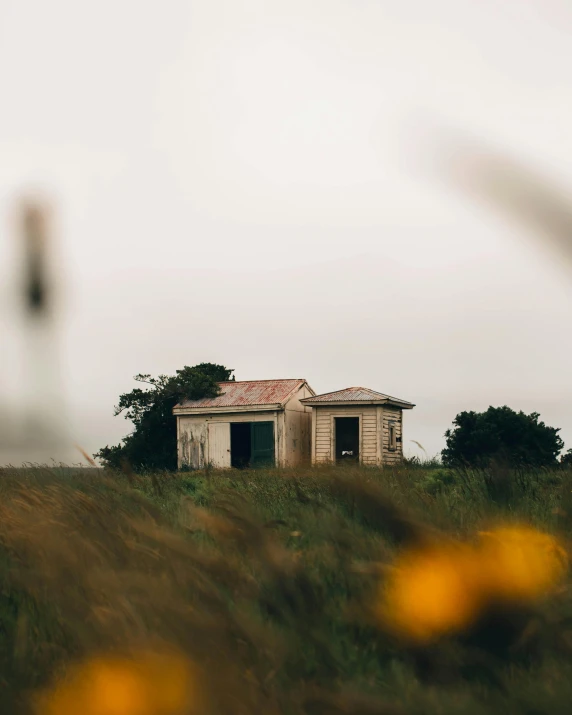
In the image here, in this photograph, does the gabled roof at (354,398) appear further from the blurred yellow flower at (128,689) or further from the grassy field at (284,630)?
the blurred yellow flower at (128,689)

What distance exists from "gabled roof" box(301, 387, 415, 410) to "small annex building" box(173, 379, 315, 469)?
0.65 metres

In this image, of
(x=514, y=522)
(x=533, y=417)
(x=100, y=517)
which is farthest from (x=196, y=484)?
(x=533, y=417)

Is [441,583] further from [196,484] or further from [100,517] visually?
[196,484]

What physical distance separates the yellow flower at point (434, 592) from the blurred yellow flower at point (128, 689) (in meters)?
0.75

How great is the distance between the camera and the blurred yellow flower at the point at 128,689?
2.04 m

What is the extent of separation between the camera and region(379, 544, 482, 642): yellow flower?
2455 millimetres

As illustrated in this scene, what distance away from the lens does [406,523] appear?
2441 millimetres

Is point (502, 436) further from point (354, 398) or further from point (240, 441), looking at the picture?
point (240, 441)

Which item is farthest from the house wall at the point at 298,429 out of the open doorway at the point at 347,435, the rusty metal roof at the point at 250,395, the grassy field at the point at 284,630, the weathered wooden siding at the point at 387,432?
the grassy field at the point at 284,630

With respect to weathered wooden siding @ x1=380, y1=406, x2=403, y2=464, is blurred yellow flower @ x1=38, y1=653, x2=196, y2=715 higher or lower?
lower

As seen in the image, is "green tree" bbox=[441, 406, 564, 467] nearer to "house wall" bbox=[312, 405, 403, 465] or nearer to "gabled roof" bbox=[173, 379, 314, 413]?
"house wall" bbox=[312, 405, 403, 465]

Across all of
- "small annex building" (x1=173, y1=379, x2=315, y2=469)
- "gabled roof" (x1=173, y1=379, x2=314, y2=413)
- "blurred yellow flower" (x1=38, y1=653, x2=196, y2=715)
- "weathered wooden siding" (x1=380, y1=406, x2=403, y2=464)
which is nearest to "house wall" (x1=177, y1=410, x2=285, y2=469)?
"small annex building" (x1=173, y1=379, x2=315, y2=469)

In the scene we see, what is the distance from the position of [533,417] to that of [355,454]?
616 centimetres

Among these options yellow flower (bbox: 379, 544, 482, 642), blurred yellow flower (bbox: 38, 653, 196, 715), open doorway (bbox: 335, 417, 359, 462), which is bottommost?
blurred yellow flower (bbox: 38, 653, 196, 715)
